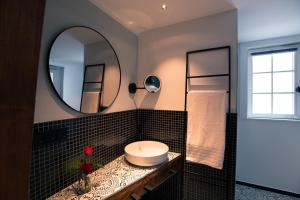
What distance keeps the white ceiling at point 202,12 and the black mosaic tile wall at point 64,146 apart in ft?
3.33

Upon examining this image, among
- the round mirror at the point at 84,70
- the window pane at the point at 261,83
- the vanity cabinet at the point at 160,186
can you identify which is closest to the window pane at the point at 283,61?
the window pane at the point at 261,83

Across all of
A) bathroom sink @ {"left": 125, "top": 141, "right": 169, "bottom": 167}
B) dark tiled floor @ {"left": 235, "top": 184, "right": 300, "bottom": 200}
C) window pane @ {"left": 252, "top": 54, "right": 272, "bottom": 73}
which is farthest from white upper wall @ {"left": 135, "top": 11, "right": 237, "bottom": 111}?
dark tiled floor @ {"left": 235, "top": 184, "right": 300, "bottom": 200}

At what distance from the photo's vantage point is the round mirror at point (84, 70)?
1.20 m

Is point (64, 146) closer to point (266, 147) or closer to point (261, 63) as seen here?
point (266, 147)

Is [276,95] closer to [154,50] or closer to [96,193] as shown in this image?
[154,50]

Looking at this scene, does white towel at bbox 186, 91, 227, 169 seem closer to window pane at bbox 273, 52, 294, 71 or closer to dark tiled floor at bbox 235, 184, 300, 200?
dark tiled floor at bbox 235, 184, 300, 200

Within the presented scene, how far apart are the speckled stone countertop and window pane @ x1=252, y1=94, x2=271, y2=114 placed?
5.27ft

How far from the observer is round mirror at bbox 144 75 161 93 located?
1.87 metres

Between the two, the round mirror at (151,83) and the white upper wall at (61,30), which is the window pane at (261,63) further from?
the white upper wall at (61,30)

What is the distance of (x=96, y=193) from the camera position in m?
1.09

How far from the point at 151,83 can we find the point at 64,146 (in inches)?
41.5

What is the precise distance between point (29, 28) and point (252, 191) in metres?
2.89

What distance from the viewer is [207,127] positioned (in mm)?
1626

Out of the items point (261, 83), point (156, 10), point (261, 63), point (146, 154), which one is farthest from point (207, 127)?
point (261, 63)
